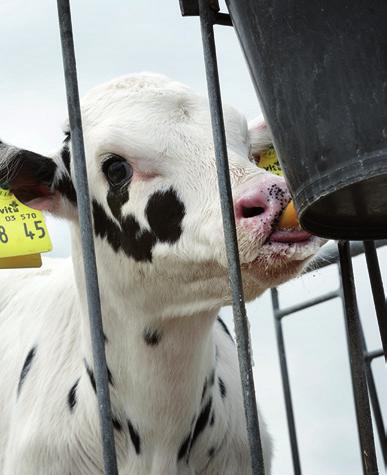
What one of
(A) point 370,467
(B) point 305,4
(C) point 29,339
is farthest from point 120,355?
(B) point 305,4

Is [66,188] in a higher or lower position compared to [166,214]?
higher

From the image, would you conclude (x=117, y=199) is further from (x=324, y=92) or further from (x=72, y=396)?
(x=324, y=92)

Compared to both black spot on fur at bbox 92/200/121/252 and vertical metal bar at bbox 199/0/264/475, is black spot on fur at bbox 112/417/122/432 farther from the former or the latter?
vertical metal bar at bbox 199/0/264/475

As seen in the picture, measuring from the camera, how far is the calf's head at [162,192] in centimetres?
245

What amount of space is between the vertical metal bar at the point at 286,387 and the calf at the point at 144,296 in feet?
2.92

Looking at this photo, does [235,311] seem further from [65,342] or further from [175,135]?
[65,342]

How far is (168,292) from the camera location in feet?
9.55

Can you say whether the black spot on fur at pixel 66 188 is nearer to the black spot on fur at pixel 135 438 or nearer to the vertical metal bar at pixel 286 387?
the black spot on fur at pixel 135 438

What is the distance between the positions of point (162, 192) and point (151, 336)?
485 millimetres

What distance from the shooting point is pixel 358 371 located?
5.67 ft

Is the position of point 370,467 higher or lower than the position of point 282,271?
lower

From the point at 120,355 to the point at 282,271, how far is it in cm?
84

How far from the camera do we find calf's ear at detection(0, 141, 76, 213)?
3162 mm

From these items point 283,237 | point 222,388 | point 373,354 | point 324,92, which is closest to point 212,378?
point 222,388
